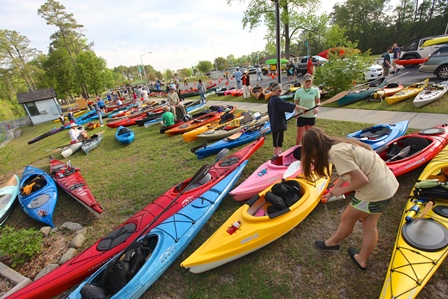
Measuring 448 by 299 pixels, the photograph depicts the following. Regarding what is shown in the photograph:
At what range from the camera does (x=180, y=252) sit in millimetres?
3387

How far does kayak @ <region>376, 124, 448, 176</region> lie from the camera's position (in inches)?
155

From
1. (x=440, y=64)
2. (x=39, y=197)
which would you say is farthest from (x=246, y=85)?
(x=39, y=197)

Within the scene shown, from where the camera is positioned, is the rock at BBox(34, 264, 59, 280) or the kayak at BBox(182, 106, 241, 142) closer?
the rock at BBox(34, 264, 59, 280)

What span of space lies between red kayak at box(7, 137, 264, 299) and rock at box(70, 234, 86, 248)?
77cm

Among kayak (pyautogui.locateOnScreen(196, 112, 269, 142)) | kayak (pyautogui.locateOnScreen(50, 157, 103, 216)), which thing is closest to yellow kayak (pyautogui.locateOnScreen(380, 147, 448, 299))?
kayak (pyautogui.locateOnScreen(50, 157, 103, 216))

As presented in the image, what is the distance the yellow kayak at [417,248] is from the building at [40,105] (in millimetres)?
29545

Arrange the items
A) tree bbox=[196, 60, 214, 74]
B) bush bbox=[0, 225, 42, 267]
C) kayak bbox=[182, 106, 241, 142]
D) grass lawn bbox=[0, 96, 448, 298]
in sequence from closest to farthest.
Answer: grass lawn bbox=[0, 96, 448, 298] → bush bbox=[0, 225, 42, 267] → kayak bbox=[182, 106, 241, 142] → tree bbox=[196, 60, 214, 74]

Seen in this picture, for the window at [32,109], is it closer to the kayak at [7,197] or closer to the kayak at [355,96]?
the kayak at [7,197]

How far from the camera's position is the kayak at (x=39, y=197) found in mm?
4766

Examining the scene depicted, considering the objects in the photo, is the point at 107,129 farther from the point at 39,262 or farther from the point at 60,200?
the point at 39,262

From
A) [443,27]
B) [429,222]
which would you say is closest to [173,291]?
[429,222]

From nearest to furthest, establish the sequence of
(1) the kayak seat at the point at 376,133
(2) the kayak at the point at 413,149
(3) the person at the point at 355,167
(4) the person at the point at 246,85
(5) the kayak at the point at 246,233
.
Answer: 1. (3) the person at the point at 355,167
2. (5) the kayak at the point at 246,233
3. (2) the kayak at the point at 413,149
4. (1) the kayak seat at the point at 376,133
5. (4) the person at the point at 246,85

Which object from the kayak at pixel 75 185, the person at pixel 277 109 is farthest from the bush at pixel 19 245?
the person at pixel 277 109

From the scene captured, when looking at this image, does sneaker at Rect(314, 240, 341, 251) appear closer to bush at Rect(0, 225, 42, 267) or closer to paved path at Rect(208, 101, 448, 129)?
bush at Rect(0, 225, 42, 267)
